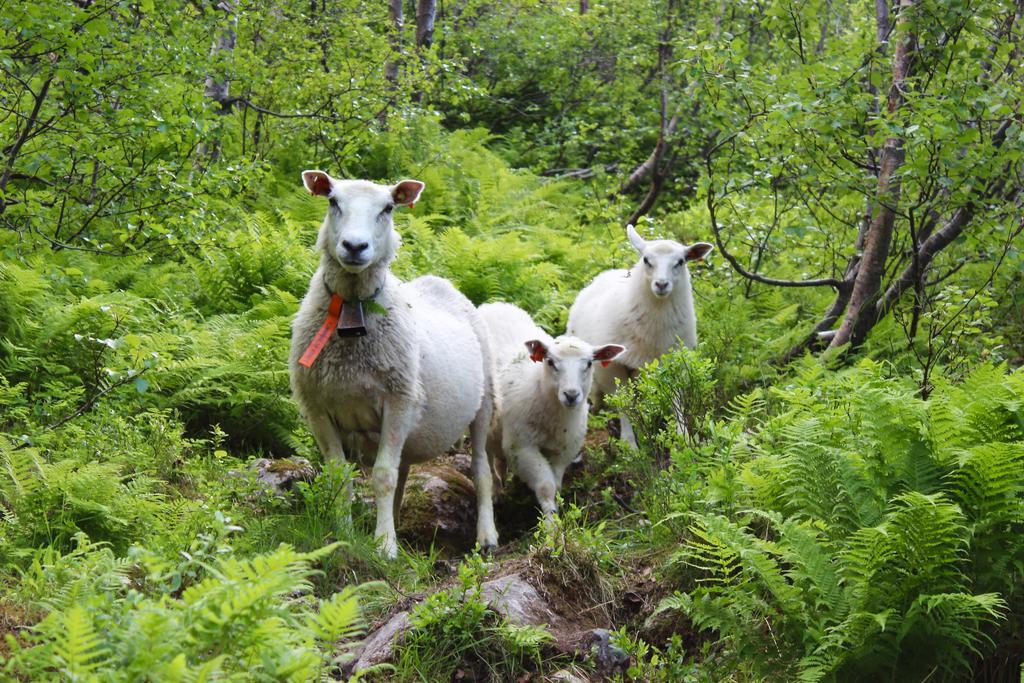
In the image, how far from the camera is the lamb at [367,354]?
741 cm

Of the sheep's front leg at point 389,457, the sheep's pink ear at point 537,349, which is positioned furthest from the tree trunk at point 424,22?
the sheep's front leg at point 389,457

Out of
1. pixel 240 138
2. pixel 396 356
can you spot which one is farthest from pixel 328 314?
pixel 240 138

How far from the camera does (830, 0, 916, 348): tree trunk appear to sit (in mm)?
10470

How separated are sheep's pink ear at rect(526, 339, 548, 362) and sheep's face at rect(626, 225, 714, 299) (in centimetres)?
206

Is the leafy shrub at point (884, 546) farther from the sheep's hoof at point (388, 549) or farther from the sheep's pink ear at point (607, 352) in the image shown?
the sheep's pink ear at point (607, 352)

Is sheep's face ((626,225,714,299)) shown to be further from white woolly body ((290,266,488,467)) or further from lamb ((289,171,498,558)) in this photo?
lamb ((289,171,498,558))

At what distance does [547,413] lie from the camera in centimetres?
905

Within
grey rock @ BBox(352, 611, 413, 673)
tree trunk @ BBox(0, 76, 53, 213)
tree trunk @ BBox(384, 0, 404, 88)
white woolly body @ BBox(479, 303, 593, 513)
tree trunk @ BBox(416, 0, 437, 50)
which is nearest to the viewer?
grey rock @ BBox(352, 611, 413, 673)

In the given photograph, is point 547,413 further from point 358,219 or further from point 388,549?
point 358,219

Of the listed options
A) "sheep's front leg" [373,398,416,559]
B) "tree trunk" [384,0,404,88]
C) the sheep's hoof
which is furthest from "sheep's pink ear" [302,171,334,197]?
"tree trunk" [384,0,404,88]

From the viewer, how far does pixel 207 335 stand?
9508 millimetres

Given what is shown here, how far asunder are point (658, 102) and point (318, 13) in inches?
321

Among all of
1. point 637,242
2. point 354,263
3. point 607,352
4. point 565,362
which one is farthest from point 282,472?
point 637,242

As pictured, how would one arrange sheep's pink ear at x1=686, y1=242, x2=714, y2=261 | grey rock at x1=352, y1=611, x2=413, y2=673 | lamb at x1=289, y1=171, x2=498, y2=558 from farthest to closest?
sheep's pink ear at x1=686, y1=242, x2=714, y2=261 < lamb at x1=289, y1=171, x2=498, y2=558 < grey rock at x1=352, y1=611, x2=413, y2=673
